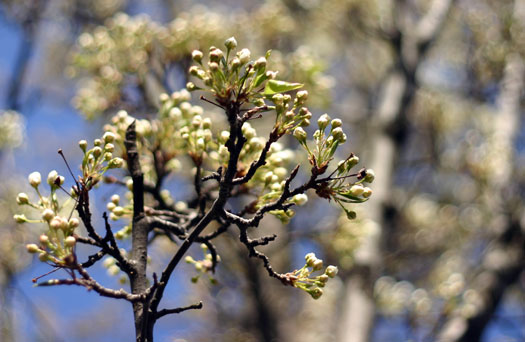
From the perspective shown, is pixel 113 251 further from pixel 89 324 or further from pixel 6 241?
pixel 89 324

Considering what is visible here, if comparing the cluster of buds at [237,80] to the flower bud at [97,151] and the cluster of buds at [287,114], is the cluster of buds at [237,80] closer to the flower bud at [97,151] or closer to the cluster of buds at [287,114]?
the cluster of buds at [287,114]

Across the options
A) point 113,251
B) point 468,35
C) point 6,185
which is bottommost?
point 113,251

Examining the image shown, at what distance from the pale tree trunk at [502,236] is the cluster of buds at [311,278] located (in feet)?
9.13

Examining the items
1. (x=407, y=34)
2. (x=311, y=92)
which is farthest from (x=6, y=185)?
(x=407, y=34)

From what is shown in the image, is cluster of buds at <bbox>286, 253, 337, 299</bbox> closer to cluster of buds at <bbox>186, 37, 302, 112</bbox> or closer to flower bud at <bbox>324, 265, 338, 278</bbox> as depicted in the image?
flower bud at <bbox>324, 265, 338, 278</bbox>

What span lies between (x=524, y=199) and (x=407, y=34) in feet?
6.87

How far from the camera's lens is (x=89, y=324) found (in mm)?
11109

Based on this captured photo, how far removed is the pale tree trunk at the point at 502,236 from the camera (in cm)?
400

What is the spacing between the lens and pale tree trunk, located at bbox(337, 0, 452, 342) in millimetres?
4238

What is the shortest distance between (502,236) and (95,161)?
404cm

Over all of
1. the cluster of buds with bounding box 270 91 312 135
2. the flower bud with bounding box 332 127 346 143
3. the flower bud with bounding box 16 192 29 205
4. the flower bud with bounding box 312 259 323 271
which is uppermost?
the cluster of buds with bounding box 270 91 312 135

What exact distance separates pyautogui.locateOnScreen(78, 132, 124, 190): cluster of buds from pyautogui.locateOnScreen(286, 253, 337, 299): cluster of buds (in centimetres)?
65

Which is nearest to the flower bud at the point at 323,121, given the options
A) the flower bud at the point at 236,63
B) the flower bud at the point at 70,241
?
the flower bud at the point at 236,63

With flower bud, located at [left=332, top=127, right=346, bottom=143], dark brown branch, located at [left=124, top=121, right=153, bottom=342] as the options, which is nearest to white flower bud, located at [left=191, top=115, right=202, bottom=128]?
dark brown branch, located at [left=124, top=121, right=153, bottom=342]
